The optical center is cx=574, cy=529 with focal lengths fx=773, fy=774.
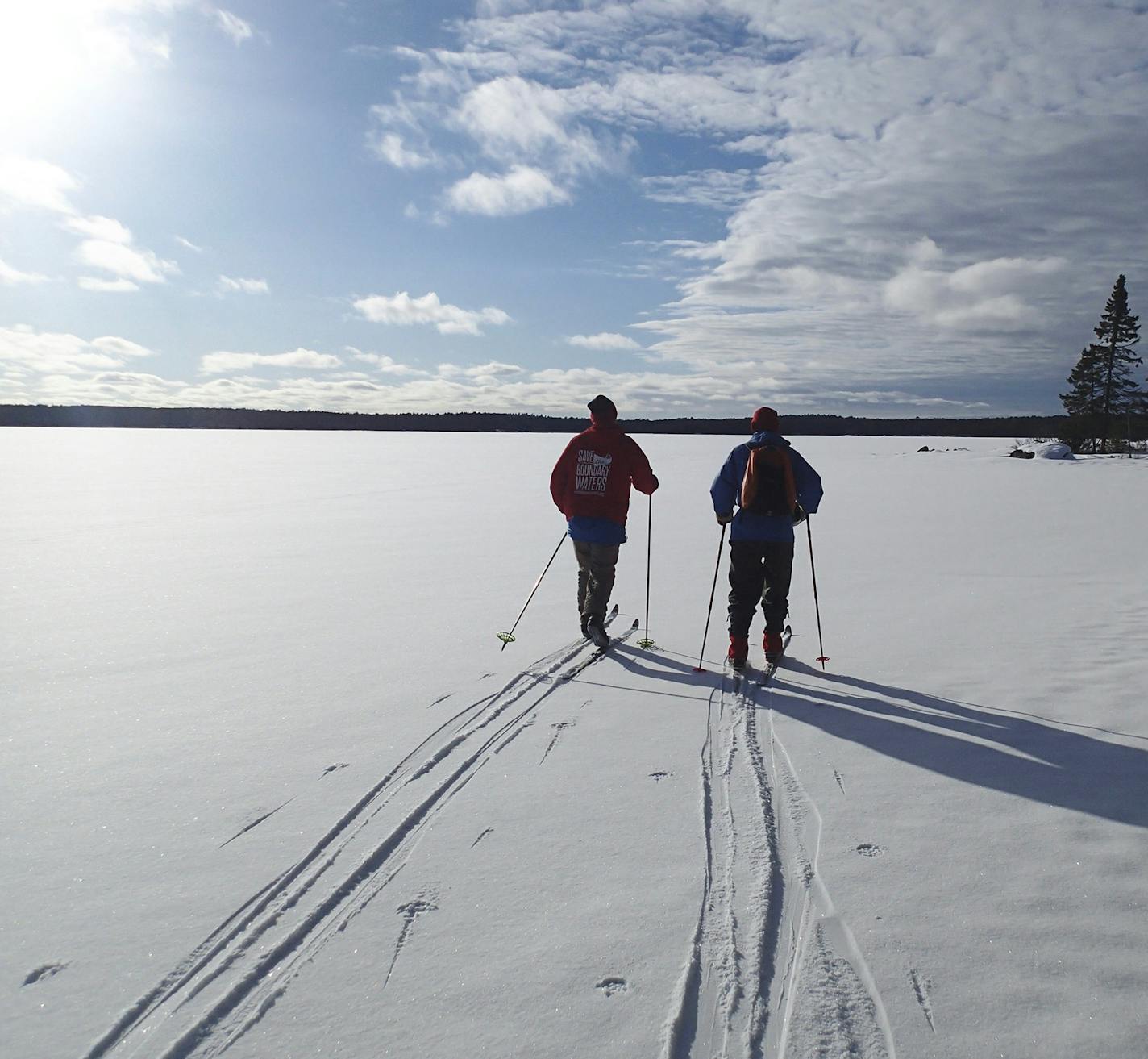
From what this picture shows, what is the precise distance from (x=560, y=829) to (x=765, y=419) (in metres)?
3.38

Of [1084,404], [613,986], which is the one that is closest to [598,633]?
[613,986]

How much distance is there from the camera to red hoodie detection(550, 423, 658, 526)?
5941 mm

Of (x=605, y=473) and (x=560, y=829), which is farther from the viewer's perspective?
(x=605, y=473)

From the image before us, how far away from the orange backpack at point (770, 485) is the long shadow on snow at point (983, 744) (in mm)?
1210

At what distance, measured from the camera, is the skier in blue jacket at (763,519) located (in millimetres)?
5414

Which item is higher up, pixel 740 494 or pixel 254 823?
pixel 740 494

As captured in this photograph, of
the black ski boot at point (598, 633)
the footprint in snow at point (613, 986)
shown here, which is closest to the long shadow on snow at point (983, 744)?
the black ski boot at point (598, 633)

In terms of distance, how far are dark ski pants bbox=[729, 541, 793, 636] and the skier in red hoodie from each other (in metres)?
0.90

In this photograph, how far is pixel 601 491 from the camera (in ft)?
19.5

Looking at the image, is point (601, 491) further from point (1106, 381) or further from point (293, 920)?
point (1106, 381)

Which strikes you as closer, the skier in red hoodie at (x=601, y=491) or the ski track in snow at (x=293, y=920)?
the ski track in snow at (x=293, y=920)

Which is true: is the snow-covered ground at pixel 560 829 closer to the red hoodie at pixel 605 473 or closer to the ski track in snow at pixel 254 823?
the ski track in snow at pixel 254 823

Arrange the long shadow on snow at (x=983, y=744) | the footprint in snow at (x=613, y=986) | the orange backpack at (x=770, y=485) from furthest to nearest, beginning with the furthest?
the orange backpack at (x=770, y=485)
the long shadow on snow at (x=983, y=744)
the footprint in snow at (x=613, y=986)

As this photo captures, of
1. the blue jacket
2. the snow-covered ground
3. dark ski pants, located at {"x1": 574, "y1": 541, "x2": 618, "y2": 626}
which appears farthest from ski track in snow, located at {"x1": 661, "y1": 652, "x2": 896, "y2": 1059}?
dark ski pants, located at {"x1": 574, "y1": 541, "x2": 618, "y2": 626}
